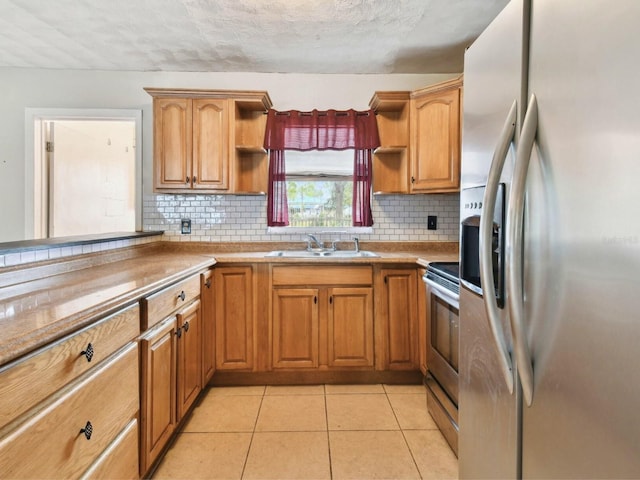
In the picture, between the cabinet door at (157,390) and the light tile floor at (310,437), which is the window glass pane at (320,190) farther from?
the cabinet door at (157,390)

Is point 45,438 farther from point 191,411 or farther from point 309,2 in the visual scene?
point 309,2

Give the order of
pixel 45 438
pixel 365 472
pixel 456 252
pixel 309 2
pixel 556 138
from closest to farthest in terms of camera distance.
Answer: pixel 556 138, pixel 45 438, pixel 365 472, pixel 309 2, pixel 456 252

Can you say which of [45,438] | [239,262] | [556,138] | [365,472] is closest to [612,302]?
[556,138]

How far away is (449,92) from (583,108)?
211 cm

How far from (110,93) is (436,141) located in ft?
8.93

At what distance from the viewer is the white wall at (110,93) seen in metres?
3.07

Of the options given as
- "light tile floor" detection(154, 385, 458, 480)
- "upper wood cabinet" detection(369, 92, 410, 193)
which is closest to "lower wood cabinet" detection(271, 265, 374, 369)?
"light tile floor" detection(154, 385, 458, 480)

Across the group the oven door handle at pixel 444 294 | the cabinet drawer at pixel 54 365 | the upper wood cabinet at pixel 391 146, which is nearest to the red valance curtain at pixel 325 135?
the upper wood cabinet at pixel 391 146

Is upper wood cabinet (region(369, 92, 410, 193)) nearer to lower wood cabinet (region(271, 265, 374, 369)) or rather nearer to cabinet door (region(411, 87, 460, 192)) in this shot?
cabinet door (region(411, 87, 460, 192))

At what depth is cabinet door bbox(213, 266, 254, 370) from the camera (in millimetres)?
2480

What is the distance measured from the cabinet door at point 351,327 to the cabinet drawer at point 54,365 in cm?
148

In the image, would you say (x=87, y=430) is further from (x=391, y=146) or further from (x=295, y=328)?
(x=391, y=146)

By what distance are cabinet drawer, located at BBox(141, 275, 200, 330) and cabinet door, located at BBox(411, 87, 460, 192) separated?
1.73m

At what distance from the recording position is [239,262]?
8.19 feet
